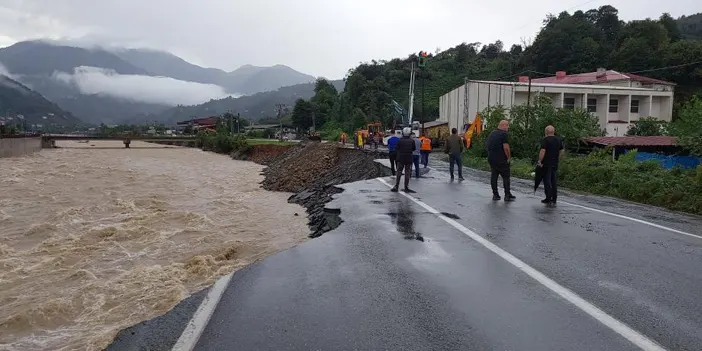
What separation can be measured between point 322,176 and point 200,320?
2562 centimetres

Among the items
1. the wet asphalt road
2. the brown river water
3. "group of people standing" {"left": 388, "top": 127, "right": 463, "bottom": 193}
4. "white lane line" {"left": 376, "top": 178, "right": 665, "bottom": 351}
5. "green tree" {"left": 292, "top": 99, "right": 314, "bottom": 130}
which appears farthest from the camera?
"green tree" {"left": 292, "top": 99, "right": 314, "bottom": 130}

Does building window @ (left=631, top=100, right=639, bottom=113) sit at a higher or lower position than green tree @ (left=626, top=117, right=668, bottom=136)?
higher

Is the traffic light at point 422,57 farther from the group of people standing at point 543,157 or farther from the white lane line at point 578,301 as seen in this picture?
the white lane line at point 578,301

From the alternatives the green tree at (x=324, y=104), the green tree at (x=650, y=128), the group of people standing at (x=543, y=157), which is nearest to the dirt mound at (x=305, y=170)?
the group of people standing at (x=543, y=157)

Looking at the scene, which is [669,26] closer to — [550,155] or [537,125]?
[537,125]

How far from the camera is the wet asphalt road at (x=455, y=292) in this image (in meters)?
4.46

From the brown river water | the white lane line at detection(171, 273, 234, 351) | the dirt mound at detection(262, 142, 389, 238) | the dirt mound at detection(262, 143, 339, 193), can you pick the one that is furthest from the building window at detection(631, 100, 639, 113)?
the white lane line at detection(171, 273, 234, 351)

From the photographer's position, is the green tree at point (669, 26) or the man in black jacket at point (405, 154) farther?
the green tree at point (669, 26)

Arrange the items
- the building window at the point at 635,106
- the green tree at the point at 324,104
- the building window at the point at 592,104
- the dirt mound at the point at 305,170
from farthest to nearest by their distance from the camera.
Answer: the green tree at the point at 324,104, the building window at the point at 635,106, the building window at the point at 592,104, the dirt mound at the point at 305,170

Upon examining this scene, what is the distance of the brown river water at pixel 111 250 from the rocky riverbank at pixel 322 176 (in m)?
0.66

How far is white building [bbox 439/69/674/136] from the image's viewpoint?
5359 cm

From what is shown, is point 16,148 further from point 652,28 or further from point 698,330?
point 652,28

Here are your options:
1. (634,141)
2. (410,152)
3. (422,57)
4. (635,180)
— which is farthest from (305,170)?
(635,180)

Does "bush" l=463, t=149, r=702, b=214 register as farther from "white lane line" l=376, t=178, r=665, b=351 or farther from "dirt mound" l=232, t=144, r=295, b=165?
"dirt mound" l=232, t=144, r=295, b=165
